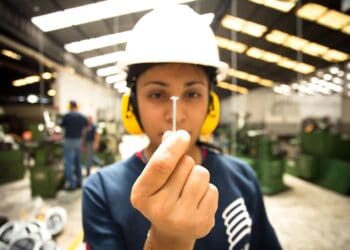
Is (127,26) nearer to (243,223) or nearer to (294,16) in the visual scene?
(294,16)

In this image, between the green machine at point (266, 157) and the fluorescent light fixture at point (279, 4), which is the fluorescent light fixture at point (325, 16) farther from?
the green machine at point (266, 157)

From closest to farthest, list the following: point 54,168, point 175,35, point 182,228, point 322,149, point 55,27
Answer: point 182,228 < point 175,35 < point 55,27 < point 54,168 < point 322,149

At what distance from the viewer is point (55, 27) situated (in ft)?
3.08

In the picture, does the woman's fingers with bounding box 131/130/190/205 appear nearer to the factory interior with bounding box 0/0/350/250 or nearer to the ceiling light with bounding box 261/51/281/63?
the factory interior with bounding box 0/0/350/250

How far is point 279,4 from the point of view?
99cm

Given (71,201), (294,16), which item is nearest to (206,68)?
(294,16)

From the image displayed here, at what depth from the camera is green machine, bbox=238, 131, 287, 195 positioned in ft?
13.2

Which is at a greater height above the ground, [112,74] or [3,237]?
[112,74]

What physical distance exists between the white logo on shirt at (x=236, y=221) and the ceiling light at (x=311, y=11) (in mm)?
774

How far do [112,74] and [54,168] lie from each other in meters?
3.32

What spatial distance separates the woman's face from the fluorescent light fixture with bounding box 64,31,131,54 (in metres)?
0.43

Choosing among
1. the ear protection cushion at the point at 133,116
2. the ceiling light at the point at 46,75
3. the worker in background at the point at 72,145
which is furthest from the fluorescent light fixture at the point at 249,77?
the worker in background at the point at 72,145

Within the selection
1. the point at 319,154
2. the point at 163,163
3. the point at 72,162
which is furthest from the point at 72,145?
the point at 319,154

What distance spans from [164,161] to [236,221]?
47cm
